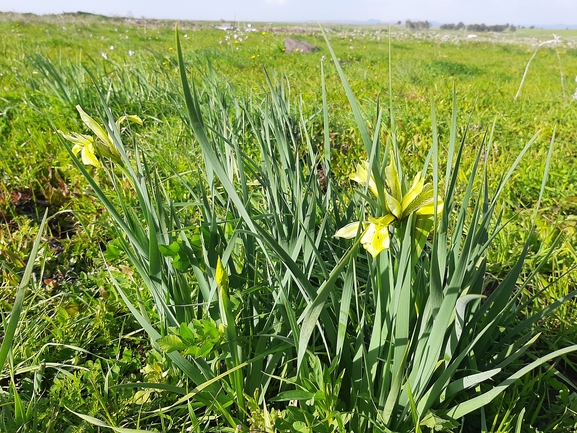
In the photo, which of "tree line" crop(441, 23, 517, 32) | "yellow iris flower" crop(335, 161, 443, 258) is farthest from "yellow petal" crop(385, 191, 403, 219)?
"tree line" crop(441, 23, 517, 32)

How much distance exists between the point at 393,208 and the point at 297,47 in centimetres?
973

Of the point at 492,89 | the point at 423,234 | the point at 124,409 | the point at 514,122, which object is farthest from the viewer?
the point at 492,89

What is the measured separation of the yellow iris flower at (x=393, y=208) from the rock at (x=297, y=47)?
933 centimetres

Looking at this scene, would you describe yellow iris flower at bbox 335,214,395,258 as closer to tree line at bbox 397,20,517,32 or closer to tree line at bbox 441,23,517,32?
tree line at bbox 397,20,517,32

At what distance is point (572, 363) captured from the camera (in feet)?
4.22

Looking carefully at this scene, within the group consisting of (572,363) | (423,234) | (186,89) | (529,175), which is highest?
(186,89)

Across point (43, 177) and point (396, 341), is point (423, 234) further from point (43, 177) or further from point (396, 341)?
point (43, 177)

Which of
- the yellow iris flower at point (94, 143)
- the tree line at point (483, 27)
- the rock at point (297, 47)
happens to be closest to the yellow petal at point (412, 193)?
the yellow iris flower at point (94, 143)

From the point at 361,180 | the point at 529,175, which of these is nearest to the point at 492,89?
the point at 529,175

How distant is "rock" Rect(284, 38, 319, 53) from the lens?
9547 millimetres

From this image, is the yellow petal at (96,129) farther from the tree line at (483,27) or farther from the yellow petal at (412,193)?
the tree line at (483,27)

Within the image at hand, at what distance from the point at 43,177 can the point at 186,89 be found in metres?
2.16

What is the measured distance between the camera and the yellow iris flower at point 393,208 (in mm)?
787

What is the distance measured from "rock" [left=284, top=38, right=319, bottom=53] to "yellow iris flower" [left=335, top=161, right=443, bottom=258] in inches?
367
